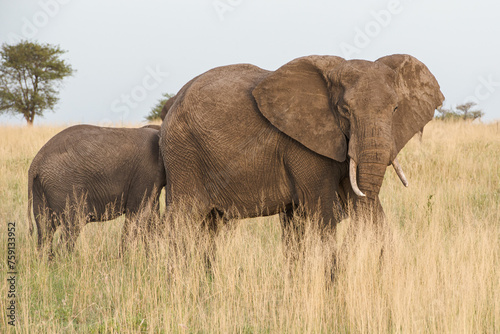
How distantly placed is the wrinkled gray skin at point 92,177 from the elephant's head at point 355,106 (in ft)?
8.01

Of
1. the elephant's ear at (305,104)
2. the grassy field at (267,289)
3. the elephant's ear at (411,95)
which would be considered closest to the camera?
the grassy field at (267,289)

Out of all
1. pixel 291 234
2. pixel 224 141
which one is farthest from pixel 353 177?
pixel 224 141

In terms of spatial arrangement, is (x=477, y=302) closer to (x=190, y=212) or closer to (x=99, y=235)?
(x=190, y=212)

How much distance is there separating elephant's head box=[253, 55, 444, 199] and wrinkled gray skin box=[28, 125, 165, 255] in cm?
244

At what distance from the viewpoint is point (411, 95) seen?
584 centimetres

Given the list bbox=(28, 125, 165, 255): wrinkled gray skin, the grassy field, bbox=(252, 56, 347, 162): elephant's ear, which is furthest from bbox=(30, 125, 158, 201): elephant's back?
bbox=(252, 56, 347, 162): elephant's ear

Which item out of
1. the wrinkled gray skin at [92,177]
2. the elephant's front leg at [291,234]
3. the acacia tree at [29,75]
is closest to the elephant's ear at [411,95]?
the elephant's front leg at [291,234]

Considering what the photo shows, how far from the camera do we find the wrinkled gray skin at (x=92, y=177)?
7.57 meters

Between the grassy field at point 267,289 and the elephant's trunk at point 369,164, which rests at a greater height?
the elephant's trunk at point 369,164

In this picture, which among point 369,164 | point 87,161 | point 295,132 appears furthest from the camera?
point 87,161

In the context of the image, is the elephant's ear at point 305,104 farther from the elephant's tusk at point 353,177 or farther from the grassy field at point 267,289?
the grassy field at point 267,289

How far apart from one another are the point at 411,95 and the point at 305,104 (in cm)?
101

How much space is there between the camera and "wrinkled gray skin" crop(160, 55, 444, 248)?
5293 millimetres

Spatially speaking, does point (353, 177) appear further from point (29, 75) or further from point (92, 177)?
point (29, 75)
